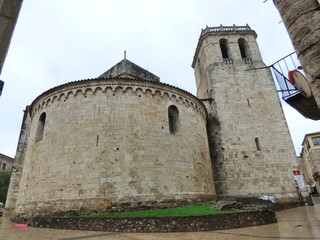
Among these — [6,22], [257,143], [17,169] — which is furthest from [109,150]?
[257,143]

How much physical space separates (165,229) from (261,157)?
1125 cm

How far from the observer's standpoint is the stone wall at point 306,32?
7.57 feet

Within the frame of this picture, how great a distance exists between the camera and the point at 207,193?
12.3 meters

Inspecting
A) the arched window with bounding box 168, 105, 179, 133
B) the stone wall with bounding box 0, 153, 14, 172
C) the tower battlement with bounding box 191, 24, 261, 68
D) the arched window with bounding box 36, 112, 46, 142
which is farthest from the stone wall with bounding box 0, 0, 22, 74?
the stone wall with bounding box 0, 153, 14, 172

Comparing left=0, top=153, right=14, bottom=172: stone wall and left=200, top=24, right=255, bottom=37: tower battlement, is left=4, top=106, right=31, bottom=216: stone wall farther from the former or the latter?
A: left=0, top=153, right=14, bottom=172: stone wall

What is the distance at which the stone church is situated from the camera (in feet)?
33.6

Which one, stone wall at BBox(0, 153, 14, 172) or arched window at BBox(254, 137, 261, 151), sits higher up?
stone wall at BBox(0, 153, 14, 172)

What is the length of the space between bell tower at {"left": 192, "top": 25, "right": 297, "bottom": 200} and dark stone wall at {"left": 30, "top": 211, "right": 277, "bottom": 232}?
729cm

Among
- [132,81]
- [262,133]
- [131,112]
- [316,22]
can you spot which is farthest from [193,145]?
[316,22]

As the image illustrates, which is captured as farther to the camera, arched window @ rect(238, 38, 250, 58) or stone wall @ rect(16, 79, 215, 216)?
arched window @ rect(238, 38, 250, 58)

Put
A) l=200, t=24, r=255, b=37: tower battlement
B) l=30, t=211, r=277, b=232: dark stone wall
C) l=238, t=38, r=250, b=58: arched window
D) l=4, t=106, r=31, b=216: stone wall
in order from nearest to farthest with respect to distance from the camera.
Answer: l=30, t=211, r=277, b=232: dark stone wall, l=4, t=106, r=31, b=216: stone wall, l=238, t=38, r=250, b=58: arched window, l=200, t=24, r=255, b=37: tower battlement

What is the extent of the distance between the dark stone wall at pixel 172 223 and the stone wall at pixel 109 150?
1.75 m

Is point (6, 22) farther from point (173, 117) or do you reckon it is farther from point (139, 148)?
point (173, 117)

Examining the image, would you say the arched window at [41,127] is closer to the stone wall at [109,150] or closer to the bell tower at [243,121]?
the stone wall at [109,150]
